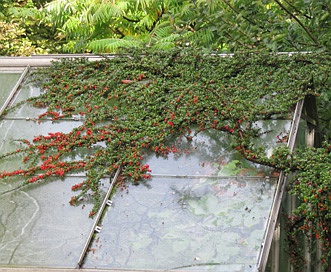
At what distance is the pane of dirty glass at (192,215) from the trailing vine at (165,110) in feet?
0.50

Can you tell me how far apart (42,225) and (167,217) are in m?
0.95

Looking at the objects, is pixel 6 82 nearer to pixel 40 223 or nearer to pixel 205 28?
pixel 40 223

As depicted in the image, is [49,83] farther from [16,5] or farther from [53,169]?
[16,5]

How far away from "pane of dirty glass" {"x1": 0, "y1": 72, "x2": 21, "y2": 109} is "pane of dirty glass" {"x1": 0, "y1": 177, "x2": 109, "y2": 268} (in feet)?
4.82

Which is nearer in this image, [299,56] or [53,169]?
[53,169]

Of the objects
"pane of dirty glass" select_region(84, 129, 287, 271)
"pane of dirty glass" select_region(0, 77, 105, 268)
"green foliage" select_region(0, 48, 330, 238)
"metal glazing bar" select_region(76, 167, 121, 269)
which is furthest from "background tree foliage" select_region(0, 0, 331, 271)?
"pane of dirty glass" select_region(0, 77, 105, 268)

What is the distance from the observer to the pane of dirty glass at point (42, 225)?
5.05m

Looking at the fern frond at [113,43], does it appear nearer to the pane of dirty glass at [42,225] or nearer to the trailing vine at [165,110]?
the trailing vine at [165,110]

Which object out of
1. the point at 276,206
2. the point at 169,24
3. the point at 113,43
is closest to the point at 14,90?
the point at 276,206

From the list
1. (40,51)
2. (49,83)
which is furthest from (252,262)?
(40,51)

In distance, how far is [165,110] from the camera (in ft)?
21.1

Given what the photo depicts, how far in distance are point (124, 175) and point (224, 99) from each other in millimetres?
1187

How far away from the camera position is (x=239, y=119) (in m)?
6.01

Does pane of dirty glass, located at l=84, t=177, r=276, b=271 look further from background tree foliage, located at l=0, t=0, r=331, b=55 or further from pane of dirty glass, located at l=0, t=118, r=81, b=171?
background tree foliage, located at l=0, t=0, r=331, b=55
